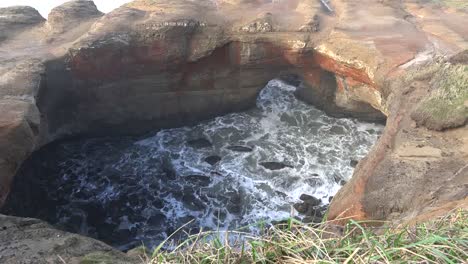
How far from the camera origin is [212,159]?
12.8 metres

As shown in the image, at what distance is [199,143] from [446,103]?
745cm

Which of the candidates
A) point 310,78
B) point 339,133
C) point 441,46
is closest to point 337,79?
point 310,78

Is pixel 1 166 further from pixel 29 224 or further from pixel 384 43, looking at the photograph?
pixel 384 43

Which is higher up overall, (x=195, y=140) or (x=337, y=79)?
(x=337, y=79)

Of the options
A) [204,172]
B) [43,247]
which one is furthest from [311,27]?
[43,247]

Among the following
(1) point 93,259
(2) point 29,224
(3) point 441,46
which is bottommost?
(2) point 29,224

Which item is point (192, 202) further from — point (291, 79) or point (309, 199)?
point (291, 79)

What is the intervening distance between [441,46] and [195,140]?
759 cm

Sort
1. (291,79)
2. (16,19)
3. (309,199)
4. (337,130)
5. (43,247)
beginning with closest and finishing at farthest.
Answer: (43,247) → (309,199) → (16,19) → (337,130) → (291,79)

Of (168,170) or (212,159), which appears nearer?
(168,170)

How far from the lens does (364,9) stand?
1434 cm

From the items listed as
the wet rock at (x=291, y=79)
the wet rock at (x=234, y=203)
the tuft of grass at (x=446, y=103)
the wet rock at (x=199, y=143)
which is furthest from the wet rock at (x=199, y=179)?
the wet rock at (x=291, y=79)

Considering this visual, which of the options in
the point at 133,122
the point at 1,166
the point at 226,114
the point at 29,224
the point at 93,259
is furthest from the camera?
the point at 226,114

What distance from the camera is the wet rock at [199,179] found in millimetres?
11945
